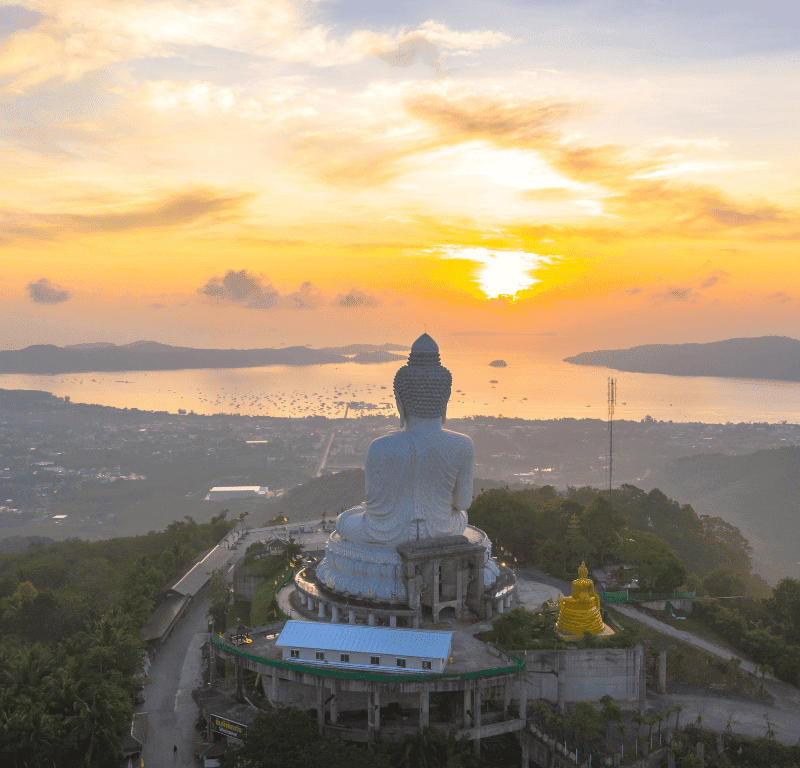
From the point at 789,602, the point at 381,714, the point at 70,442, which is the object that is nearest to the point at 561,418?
the point at 70,442

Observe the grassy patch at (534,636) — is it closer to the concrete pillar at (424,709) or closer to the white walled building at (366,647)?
the white walled building at (366,647)

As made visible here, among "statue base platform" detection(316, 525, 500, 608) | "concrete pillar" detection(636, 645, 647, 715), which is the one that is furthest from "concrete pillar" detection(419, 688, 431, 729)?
"concrete pillar" detection(636, 645, 647, 715)

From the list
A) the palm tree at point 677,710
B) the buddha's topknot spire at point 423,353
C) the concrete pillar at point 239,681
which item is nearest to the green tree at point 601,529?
the palm tree at point 677,710

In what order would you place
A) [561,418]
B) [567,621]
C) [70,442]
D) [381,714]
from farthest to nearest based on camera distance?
[561,418] < [70,442] < [567,621] < [381,714]

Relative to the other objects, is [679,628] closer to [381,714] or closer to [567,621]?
[567,621]

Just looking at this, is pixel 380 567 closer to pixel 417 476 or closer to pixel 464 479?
pixel 417 476

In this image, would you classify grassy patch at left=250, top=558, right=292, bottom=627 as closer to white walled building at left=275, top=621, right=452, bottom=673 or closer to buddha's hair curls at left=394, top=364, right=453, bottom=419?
white walled building at left=275, top=621, right=452, bottom=673

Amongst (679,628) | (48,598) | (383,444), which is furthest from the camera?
(48,598)
